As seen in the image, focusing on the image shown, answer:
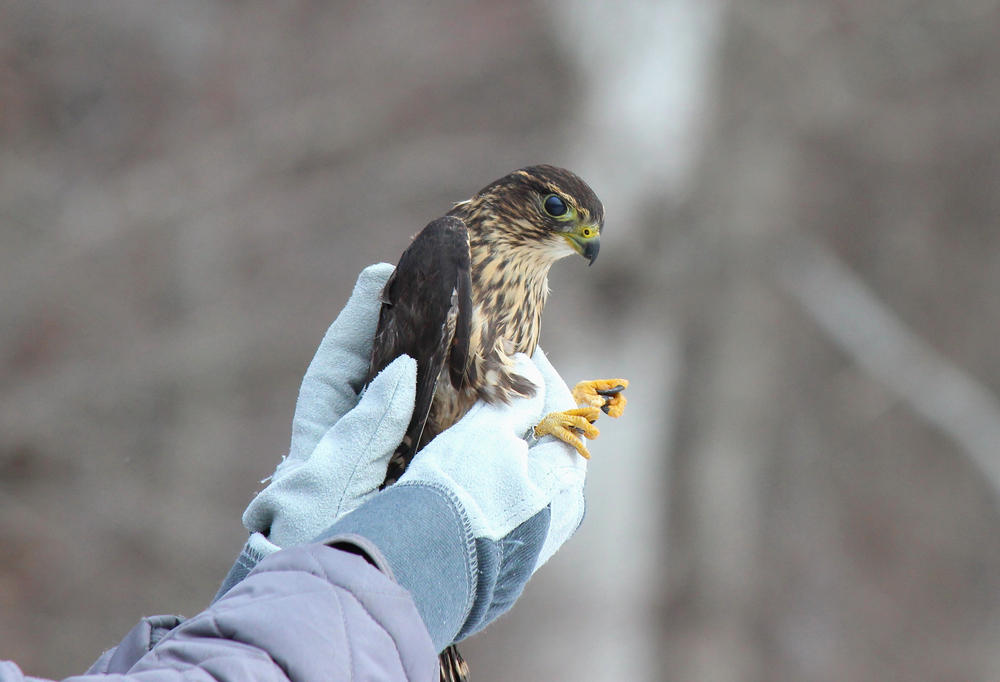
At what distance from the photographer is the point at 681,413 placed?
9656 millimetres

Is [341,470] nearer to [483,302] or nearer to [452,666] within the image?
[452,666]

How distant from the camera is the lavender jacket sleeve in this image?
62.9 inches

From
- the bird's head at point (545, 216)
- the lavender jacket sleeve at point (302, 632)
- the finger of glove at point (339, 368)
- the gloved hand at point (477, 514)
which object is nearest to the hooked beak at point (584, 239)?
the bird's head at point (545, 216)

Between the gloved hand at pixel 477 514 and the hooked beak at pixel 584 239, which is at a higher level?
the hooked beak at pixel 584 239

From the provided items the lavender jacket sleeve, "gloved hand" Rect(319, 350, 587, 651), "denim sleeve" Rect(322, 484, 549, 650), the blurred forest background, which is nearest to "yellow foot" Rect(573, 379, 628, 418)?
"gloved hand" Rect(319, 350, 587, 651)

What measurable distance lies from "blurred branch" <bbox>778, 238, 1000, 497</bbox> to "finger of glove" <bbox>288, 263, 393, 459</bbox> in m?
7.14

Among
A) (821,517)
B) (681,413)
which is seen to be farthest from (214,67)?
(821,517)

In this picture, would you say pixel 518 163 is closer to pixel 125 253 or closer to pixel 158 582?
pixel 125 253

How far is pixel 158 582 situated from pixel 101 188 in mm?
2977

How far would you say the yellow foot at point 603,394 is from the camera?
11.2 feet

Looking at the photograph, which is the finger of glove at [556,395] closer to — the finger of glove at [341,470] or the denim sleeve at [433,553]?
the finger of glove at [341,470]

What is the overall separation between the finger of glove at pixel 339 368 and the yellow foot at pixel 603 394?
727mm

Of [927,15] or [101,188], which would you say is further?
[927,15]

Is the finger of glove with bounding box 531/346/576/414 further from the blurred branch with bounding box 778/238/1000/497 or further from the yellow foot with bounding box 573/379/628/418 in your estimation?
the blurred branch with bounding box 778/238/1000/497
